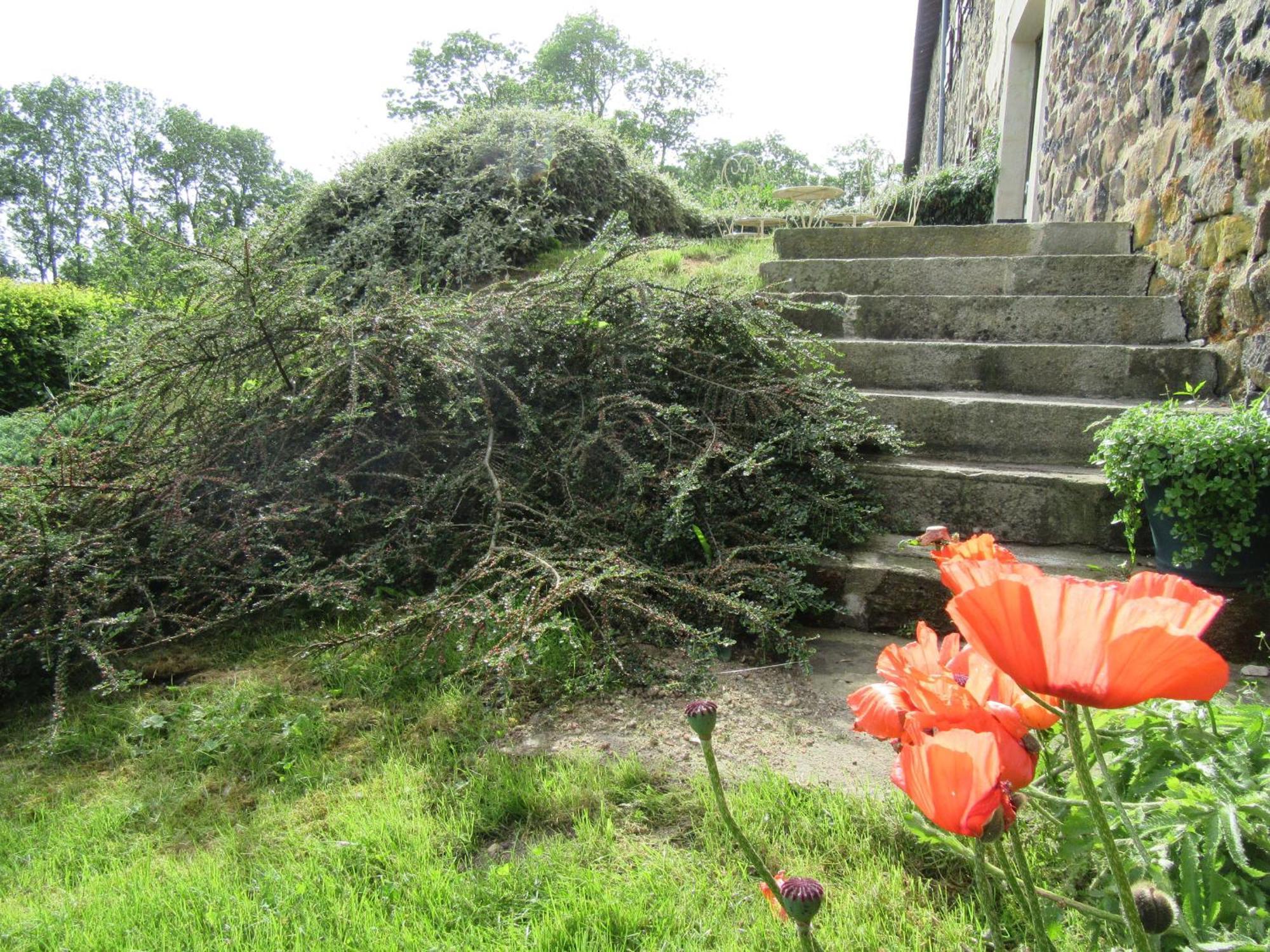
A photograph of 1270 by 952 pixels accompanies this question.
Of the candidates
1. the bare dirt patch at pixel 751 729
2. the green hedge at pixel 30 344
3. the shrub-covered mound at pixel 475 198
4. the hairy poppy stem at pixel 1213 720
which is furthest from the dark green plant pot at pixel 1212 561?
the green hedge at pixel 30 344

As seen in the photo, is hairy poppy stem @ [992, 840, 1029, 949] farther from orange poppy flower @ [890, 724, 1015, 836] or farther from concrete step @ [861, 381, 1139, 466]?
concrete step @ [861, 381, 1139, 466]

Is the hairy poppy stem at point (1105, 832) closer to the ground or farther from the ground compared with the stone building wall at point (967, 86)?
closer to the ground

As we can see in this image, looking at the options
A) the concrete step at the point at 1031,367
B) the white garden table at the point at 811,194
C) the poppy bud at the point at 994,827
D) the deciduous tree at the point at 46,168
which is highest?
the deciduous tree at the point at 46,168

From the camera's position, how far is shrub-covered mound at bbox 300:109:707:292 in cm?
562

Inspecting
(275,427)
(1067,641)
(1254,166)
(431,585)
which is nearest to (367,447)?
(275,427)

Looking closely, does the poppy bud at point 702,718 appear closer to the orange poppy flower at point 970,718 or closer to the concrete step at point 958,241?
the orange poppy flower at point 970,718

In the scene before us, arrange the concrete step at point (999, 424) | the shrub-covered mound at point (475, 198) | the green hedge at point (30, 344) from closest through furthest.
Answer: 1. the concrete step at point (999, 424)
2. the shrub-covered mound at point (475, 198)
3. the green hedge at point (30, 344)

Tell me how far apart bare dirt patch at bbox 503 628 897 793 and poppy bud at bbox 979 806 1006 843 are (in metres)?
1.06

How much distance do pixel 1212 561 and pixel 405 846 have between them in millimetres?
2343

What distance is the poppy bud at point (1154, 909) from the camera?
22.5 inches

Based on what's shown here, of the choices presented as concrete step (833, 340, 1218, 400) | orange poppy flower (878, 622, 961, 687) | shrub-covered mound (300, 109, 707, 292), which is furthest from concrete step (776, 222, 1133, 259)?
orange poppy flower (878, 622, 961, 687)

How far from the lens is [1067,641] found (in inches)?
19.9

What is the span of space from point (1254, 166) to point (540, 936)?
3.34 metres

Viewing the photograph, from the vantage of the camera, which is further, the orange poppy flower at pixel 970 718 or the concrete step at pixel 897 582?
the concrete step at pixel 897 582
